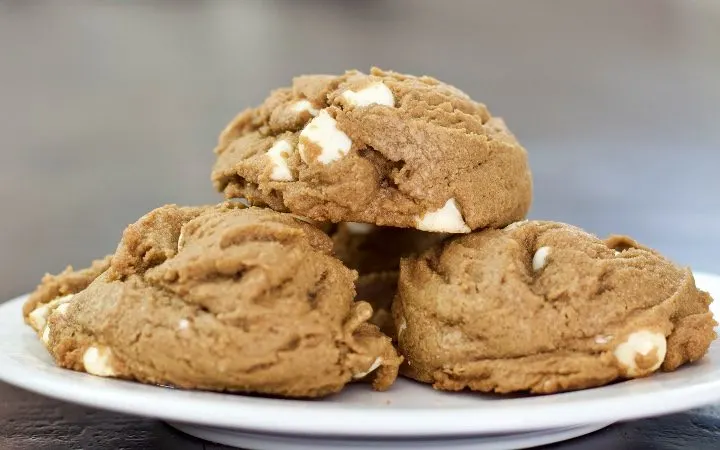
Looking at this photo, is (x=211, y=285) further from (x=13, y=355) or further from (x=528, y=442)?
(x=528, y=442)

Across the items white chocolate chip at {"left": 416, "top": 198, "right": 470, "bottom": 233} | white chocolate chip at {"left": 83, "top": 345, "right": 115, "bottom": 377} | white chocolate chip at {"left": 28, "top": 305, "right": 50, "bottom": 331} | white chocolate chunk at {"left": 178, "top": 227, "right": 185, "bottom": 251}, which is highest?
white chocolate chip at {"left": 416, "top": 198, "right": 470, "bottom": 233}

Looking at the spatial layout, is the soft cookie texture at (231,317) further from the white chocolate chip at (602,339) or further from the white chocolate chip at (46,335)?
the white chocolate chip at (602,339)

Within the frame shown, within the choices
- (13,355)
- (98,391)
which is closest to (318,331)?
(98,391)

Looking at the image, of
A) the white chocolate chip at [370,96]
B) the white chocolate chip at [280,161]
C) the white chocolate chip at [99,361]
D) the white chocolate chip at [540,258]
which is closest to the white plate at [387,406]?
the white chocolate chip at [99,361]

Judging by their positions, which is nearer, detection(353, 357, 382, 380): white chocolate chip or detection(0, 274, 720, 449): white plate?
detection(0, 274, 720, 449): white plate

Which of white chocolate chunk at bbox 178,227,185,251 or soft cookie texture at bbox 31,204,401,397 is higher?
white chocolate chunk at bbox 178,227,185,251

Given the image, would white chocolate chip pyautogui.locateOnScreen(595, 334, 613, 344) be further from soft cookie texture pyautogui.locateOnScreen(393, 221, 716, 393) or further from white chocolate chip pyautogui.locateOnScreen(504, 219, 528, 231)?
white chocolate chip pyautogui.locateOnScreen(504, 219, 528, 231)

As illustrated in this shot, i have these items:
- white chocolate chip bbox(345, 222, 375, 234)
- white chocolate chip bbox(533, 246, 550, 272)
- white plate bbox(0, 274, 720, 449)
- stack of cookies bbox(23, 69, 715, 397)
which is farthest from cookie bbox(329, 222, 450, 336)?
white plate bbox(0, 274, 720, 449)
